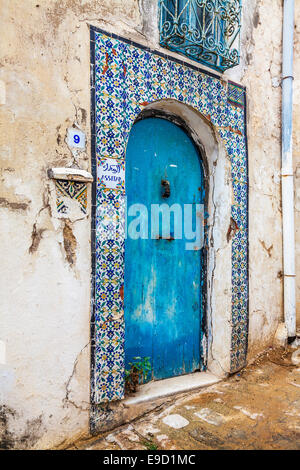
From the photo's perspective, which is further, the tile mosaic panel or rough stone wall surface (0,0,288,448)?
the tile mosaic panel

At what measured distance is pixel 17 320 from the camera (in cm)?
229

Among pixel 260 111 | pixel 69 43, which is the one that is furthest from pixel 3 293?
pixel 260 111

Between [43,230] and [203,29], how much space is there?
2256 mm

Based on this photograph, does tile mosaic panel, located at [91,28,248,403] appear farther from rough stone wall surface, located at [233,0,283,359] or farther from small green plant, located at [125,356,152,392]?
rough stone wall surface, located at [233,0,283,359]

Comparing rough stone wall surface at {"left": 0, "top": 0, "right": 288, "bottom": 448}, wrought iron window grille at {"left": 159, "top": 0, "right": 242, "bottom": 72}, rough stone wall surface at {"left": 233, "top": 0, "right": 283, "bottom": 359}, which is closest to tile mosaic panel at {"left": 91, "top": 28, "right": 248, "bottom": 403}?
rough stone wall surface at {"left": 0, "top": 0, "right": 288, "bottom": 448}

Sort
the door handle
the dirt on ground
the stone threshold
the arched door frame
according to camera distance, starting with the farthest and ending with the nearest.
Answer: the arched door frame
the door handle
the stone threshold
the dirt on ground

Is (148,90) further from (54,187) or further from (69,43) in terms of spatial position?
(54,187)

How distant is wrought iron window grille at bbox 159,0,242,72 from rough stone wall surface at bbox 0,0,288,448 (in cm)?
37

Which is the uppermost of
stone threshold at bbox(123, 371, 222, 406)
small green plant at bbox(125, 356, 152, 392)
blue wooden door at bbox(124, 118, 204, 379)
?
blue wooden door at bbox(124, 118, 204, 379)

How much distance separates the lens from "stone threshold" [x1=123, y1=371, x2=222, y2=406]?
2972mm

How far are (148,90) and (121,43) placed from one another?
0.40 metres

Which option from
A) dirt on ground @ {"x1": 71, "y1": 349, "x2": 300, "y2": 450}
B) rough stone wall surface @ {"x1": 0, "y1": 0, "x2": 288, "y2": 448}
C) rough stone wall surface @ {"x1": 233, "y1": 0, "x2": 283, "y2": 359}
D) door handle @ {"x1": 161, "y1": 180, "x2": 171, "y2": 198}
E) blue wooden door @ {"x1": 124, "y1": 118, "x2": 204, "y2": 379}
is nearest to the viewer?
rough stone wall surface @ {"x1": 0, "y1": 0, "x2": 288, "y2": 448}

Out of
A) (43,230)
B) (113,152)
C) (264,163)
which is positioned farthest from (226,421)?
(264,163)

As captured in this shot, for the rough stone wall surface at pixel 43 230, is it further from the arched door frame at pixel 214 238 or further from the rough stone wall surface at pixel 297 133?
the rough stone wall surface at pixel 297 133
